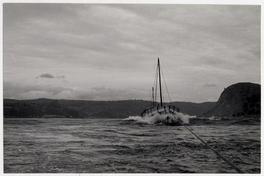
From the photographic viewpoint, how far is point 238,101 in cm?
690

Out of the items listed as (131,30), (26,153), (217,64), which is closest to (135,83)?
(131,30)

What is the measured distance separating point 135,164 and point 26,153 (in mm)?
1566

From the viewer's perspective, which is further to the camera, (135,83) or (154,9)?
(135,83)

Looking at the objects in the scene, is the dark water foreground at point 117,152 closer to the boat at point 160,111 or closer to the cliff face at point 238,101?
the cliff face at point 238,101

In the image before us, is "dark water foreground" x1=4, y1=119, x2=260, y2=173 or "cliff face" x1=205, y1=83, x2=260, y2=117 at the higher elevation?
"cliff face" x1=205, y1=83, x2=260, y2=117

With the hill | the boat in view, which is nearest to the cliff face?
the hill

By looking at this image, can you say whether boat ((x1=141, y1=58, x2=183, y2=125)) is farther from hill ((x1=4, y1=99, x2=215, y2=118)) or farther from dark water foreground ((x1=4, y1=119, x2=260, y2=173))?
dark water foreground ((x1=4, y1=119, x2=260, y2=173))

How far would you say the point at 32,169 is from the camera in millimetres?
5027

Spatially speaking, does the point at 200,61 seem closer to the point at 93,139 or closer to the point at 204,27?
the point at 204,27

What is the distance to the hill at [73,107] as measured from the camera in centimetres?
586

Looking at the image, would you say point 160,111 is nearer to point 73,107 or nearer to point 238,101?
point 238,101

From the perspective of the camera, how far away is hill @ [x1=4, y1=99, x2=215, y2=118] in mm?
5863

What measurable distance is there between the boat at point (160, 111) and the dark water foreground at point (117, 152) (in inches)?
33.6

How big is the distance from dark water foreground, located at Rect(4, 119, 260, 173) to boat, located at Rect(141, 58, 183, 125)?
0.85 meters
